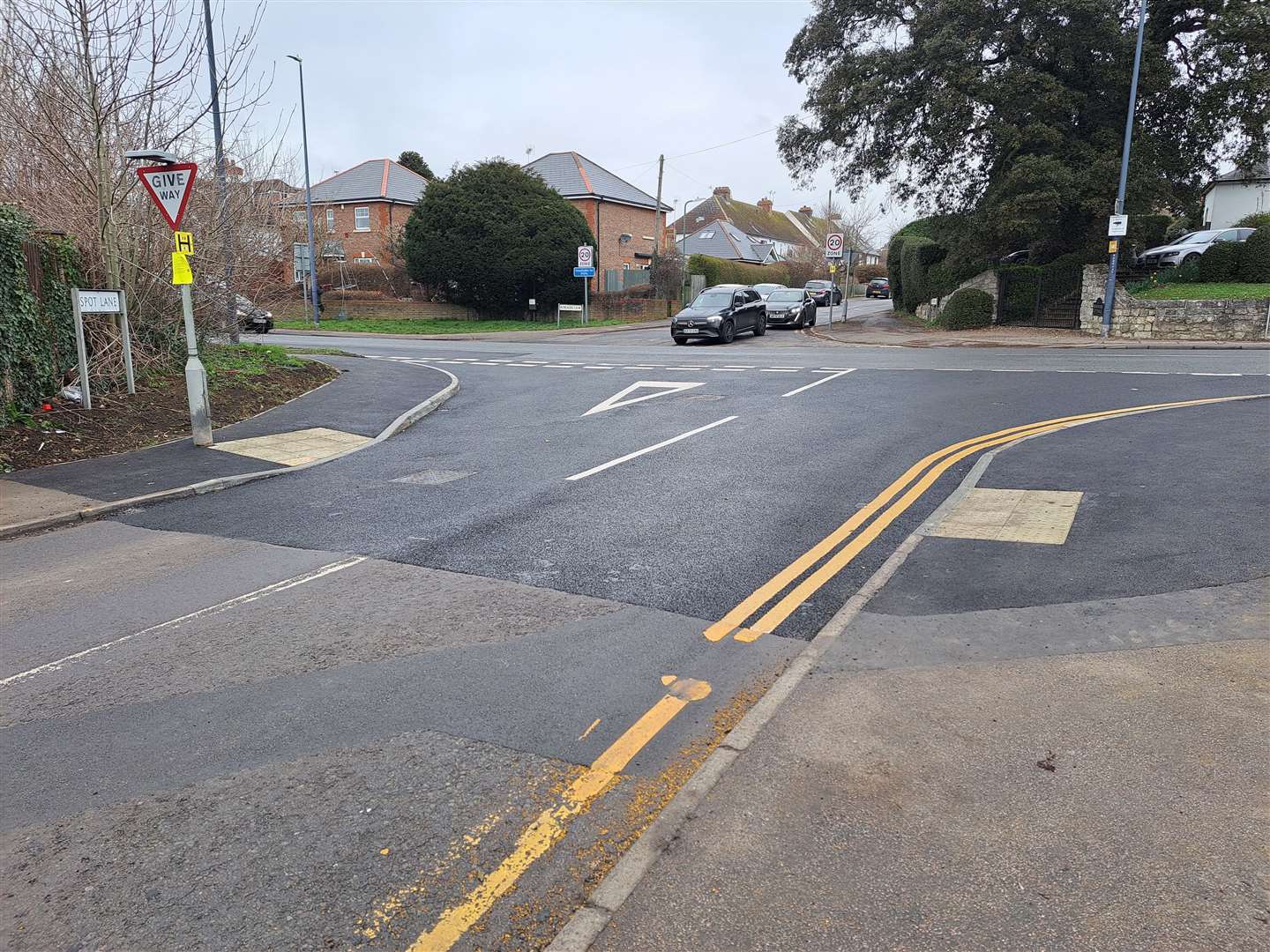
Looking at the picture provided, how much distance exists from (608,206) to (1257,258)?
33.4m

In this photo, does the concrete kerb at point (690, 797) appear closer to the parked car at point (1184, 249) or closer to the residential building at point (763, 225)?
the parked car at point (1184, 249)

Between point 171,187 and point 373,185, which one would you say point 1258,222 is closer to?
point 171,187

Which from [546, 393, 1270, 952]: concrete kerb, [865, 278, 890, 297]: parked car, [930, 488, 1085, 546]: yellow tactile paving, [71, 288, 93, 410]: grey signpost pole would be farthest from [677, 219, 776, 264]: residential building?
[546, 393, 1270, 952]: concrete kerb

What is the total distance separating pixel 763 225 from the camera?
89312 millimetres

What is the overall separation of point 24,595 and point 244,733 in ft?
10.8

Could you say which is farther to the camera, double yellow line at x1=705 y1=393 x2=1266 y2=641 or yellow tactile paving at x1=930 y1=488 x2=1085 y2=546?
yellow tactile paving at x1=930 y1=488 x2=1085 y2=546

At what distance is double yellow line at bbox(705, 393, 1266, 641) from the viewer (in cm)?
521

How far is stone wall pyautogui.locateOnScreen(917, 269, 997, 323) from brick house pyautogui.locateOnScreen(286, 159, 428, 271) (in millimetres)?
29887

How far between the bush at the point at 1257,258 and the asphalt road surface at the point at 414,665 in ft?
68.6

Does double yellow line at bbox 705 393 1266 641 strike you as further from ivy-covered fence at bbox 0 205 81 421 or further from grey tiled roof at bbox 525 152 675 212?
grey tiled roof at bbox 525 152 675 212

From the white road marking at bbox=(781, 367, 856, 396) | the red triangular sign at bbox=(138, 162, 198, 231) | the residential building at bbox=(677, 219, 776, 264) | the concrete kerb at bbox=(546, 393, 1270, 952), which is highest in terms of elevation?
the residential building at bbox=(677, 219, 776, 264)

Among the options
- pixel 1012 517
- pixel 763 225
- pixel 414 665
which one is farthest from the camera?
pixel 763 225

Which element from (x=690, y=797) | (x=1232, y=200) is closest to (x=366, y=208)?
(x=1232, y=200)

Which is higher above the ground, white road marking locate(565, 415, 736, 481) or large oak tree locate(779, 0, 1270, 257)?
large oak tree locate(779, 0, 1270, 257)
